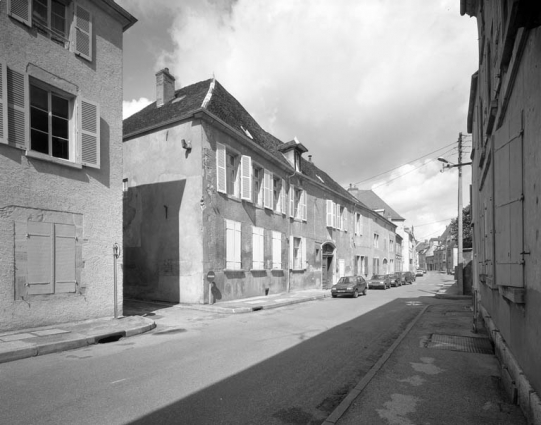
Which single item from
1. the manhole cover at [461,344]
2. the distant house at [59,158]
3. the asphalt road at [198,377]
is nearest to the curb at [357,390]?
the asphalt road at [198,377]

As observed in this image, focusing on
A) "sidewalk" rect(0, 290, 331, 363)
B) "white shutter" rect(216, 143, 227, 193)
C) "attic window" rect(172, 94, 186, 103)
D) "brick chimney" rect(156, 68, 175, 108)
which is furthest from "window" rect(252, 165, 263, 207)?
"sidewalk" rect(0, 290, 331, 363)

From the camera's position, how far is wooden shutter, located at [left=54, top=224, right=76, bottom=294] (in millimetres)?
Result: 9852

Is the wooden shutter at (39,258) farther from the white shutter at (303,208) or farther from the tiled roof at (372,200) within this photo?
the tiled roof at (372,200)

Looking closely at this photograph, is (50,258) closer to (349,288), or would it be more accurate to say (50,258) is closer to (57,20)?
A: (57,20)

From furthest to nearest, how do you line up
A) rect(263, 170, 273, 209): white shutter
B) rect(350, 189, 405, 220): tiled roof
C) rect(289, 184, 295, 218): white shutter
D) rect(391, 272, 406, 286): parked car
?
rect(350, 189, 405, 220): tiled roof → rect(391, 272, 406, 286): parked car → rect(289, 184, 295, 218): white shutter → rect(263, 170, 273, 209): white shutter

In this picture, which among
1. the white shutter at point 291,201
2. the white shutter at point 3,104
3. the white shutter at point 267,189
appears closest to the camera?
the white shutter at point 3,104

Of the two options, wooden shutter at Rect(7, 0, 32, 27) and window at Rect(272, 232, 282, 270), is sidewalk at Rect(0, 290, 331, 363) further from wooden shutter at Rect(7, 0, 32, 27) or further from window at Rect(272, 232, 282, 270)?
window at Rect(272, 232, 282, 270)

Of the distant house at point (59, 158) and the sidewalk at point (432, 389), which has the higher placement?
the distant house at point (59, 158)

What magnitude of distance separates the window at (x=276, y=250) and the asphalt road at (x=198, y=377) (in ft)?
35.8

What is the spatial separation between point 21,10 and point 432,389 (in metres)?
12.0

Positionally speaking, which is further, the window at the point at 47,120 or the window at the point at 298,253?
the window at the point at 298,253

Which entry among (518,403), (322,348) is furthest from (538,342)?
(322,348)

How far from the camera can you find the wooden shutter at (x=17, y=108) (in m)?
9.07

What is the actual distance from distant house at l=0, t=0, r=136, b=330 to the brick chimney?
786cm
